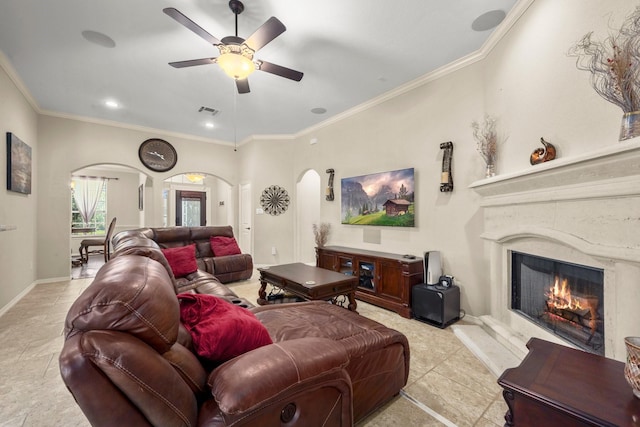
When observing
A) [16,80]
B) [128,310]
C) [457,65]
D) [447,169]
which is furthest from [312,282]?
[16,80]

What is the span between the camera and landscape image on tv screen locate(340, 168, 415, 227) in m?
3.83

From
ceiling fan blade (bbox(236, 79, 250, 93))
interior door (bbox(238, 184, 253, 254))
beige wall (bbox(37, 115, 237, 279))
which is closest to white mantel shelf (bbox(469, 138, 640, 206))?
ceiling fan blade (bbox(236, 79, 250, 93))

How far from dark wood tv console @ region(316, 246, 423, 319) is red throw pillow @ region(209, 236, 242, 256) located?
1.88 meters

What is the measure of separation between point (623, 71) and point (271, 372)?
230cm

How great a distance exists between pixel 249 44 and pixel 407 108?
2.40m

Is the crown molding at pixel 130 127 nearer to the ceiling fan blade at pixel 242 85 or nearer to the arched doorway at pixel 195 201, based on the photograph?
the arched doorway at pixel 195 201

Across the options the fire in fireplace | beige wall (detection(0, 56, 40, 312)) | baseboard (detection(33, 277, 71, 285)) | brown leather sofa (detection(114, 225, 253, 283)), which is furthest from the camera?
baseboard (detection(33, 277, 71, 285))

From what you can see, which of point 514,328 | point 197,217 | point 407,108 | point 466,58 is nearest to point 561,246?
point 514,328

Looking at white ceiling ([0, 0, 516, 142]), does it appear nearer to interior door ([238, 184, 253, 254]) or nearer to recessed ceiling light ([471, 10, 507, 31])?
recessed ceiling light ([471, 10, 507, 31])

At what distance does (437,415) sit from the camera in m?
1.73

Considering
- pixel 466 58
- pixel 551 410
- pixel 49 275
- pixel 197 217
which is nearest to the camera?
pixel 551 410

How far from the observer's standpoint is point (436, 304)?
3.01m

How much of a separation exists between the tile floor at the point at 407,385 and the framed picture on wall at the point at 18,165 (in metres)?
1.78

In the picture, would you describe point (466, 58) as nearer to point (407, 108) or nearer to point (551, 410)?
point (407, 108)
